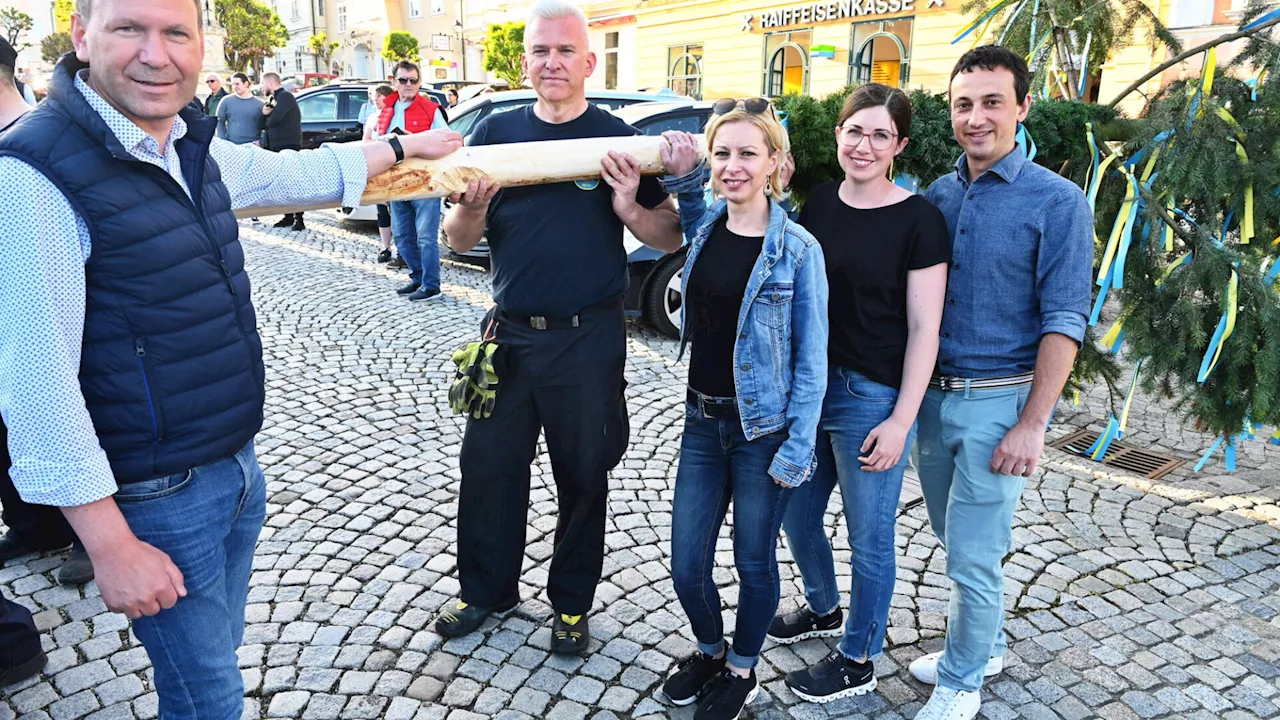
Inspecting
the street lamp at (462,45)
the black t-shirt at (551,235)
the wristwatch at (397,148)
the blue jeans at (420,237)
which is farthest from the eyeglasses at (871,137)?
the street lamp at (462,45)

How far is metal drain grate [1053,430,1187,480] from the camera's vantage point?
470 cm

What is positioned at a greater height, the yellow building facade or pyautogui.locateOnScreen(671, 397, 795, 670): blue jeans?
the yellow building facade

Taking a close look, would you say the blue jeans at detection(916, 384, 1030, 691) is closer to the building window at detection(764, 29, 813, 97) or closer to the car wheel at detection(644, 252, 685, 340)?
the car wheel at detection(644, 252, 685, 340)

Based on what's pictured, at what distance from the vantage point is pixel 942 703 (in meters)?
2.71

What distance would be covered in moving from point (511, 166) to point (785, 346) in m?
0.98

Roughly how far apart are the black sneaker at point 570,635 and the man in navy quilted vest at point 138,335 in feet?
4.23

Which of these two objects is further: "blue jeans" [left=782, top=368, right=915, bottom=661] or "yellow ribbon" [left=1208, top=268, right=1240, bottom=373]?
"yellow ribbon" [left=1208, top=268, right=1240, bottom=373]

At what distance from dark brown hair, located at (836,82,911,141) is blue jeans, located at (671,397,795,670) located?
3.08 feet

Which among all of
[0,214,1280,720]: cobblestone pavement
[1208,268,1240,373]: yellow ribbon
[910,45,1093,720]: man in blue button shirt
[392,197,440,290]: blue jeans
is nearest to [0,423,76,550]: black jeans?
[0,214,1280,720]: cobblestone pavement

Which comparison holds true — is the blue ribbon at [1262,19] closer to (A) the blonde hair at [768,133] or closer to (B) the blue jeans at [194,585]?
(A) the blonde hair at [768,133]

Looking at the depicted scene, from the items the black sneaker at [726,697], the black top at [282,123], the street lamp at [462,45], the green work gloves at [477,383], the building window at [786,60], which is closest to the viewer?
the black sneaker at [726,697]

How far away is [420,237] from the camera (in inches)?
307

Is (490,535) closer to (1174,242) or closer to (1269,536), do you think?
(1174,242)

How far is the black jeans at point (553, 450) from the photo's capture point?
9.48 feet
